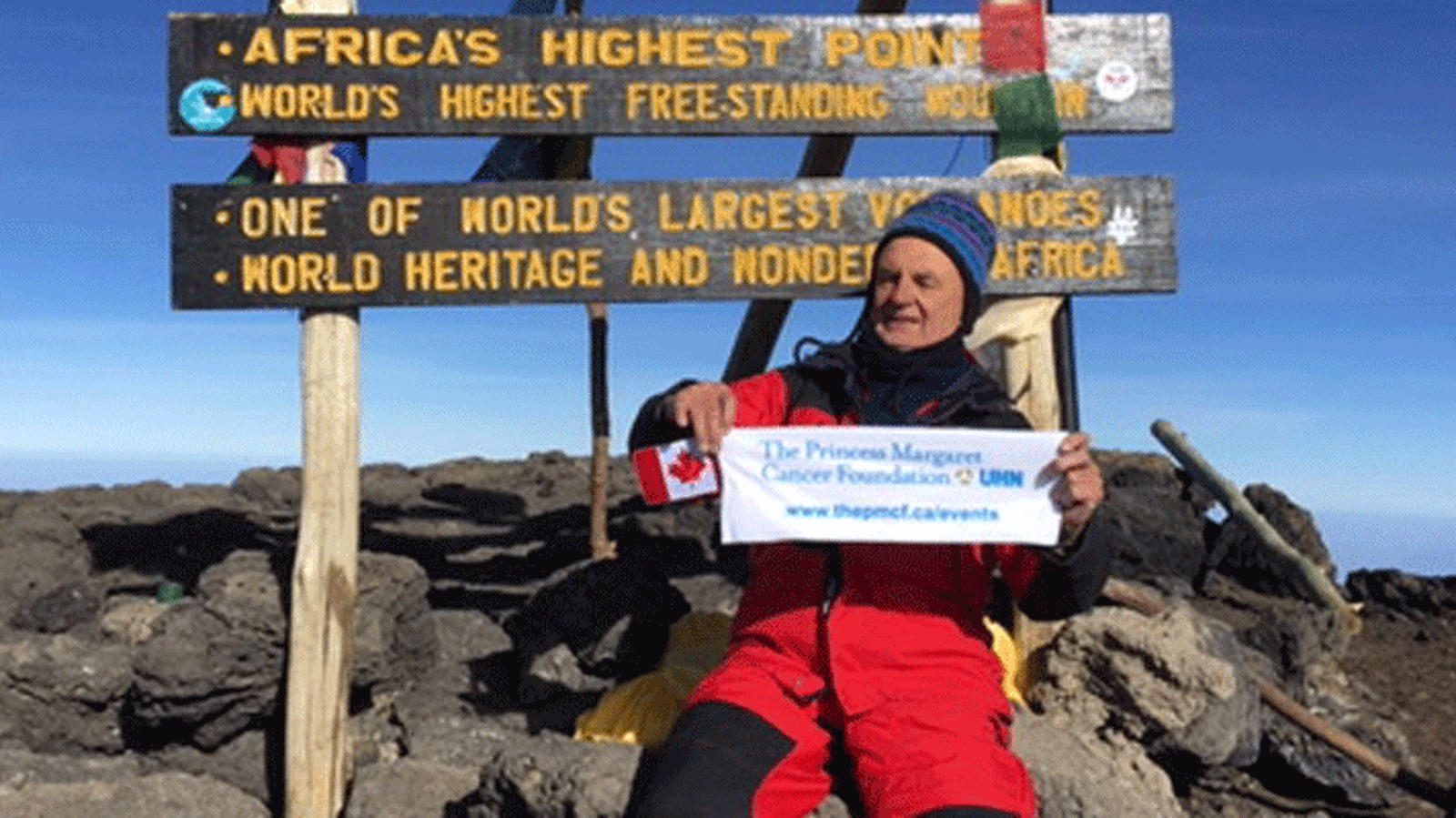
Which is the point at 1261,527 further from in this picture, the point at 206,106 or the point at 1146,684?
the point at 206,106

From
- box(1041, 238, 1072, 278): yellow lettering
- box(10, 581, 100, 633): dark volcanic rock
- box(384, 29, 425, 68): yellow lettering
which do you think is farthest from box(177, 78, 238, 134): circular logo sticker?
box(10, 581, 100, 633): dark volcanic rock

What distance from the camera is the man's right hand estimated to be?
4551 millimetres

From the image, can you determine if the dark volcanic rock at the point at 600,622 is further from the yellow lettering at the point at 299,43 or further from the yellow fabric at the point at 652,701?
the yellow lettering at the point at 299,43

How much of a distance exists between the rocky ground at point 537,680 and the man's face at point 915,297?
138 cm

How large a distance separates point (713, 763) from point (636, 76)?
3682mm

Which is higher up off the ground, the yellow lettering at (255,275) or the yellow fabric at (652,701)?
the yellow lettering at (255,275)

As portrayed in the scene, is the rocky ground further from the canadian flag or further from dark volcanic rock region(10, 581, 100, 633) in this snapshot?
the canadian flag

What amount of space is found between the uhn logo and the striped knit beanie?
20.1 inches

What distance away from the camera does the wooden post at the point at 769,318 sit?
28.9ft

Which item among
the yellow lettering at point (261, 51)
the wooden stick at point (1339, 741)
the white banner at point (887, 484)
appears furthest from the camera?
the wooden stick at point (1339, 741)

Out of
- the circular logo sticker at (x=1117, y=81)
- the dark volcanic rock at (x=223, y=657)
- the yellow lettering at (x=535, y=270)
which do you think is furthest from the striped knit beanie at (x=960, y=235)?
the dark volcanic rock at (x=223, y=657)

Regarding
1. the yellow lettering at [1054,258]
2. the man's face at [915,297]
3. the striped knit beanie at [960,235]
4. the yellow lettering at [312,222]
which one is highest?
the yellow lettering at [312,222]

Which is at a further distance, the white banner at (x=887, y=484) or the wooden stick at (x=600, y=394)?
the wooden stick at (x=600, y=394)

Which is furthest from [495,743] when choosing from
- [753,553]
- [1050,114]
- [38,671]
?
[1050,114]
